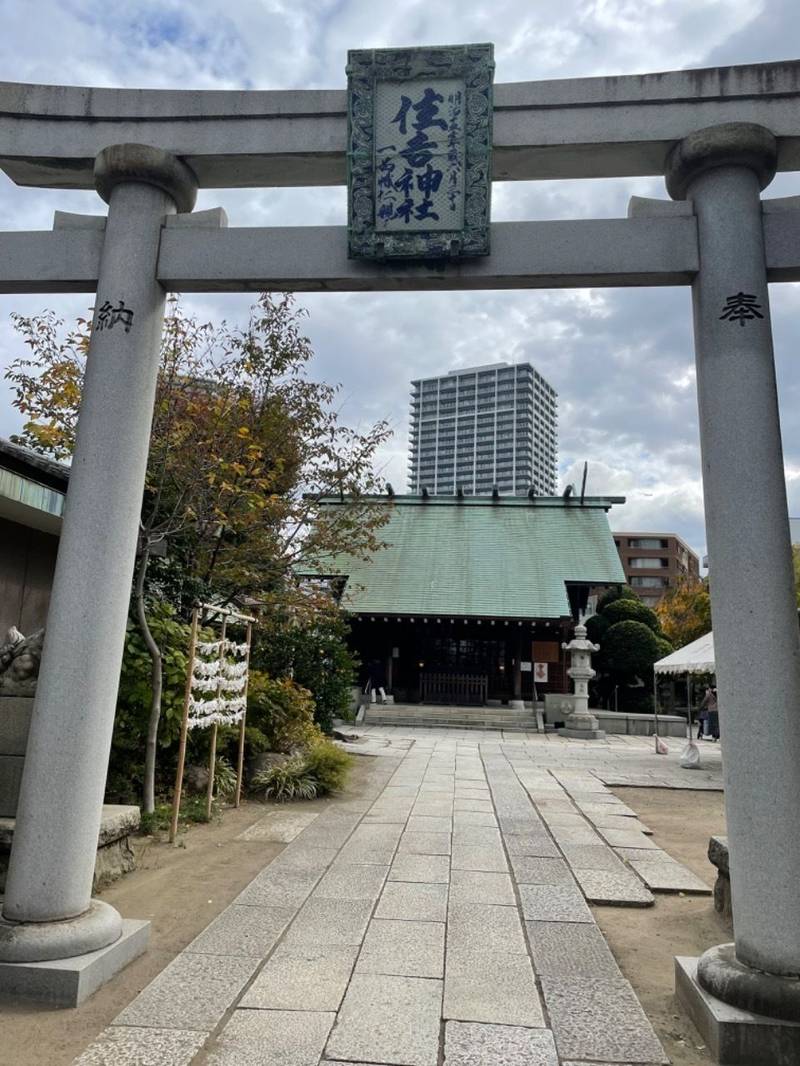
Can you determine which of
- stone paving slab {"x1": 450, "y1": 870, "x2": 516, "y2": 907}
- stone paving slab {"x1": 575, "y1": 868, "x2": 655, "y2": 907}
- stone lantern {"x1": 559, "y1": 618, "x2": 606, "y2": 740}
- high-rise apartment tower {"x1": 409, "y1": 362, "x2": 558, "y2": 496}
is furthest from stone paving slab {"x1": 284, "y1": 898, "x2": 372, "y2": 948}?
high-rise apartment tower {"x1": 409, "y1": 362, "x2": 558, "y2": 496}

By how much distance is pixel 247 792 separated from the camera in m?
8.25

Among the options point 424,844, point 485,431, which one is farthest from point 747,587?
point 485,431

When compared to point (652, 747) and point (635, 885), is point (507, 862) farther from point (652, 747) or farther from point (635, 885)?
point (652, 747)

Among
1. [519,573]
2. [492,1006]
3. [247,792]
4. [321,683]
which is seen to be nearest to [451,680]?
[519,573]

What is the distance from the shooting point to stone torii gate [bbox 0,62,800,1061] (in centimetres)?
319

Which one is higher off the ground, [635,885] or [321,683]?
[321,683]

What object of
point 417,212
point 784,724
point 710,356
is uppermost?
point 417,212

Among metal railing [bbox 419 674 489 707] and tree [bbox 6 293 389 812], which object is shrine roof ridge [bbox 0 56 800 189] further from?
metal railing [bbox 419 674 489 707]

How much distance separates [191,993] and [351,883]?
1.92 meters

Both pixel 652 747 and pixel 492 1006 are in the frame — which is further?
pixel 652 747

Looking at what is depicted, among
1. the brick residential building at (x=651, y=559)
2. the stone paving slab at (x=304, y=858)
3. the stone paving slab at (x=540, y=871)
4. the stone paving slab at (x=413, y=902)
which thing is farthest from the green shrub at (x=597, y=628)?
the brick residential building at (x=651, y=559)

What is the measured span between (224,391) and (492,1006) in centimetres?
726

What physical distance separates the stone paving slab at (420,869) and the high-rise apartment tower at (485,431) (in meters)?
96.5

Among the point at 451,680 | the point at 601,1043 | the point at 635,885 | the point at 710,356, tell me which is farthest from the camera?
the point at 451,680
